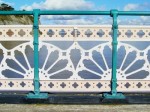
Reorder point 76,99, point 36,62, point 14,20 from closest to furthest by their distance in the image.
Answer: point 36,62, point 76,99, point 14,20

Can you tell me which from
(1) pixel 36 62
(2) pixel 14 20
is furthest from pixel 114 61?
(2) pixel 14 20

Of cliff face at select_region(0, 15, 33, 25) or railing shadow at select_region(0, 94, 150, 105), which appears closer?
railing shadow at select_region(0, 94, 150, 105)

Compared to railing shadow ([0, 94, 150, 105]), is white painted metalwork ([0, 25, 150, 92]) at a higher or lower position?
higher

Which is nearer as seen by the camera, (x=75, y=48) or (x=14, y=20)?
(x=75, y=48)

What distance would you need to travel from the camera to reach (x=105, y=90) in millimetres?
5812

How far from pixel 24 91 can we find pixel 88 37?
140cm

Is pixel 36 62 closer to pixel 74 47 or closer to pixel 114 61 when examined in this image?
pixel 74 47

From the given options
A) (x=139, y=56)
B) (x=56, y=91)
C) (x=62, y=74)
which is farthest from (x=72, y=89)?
(x=62, y=74)

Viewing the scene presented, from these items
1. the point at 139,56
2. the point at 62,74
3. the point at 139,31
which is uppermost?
the point at 139,31

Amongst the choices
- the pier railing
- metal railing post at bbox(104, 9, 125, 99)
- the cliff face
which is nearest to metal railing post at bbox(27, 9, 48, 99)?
the pier railing

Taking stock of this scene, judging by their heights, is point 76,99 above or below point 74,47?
below

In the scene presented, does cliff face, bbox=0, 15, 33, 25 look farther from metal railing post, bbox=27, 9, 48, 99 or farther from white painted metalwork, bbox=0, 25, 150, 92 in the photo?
metal railing post, bbox=27, 9, 48, 99

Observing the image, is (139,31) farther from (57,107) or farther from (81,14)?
(57,107)

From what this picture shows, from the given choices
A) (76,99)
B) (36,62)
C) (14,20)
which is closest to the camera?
(36,62)
